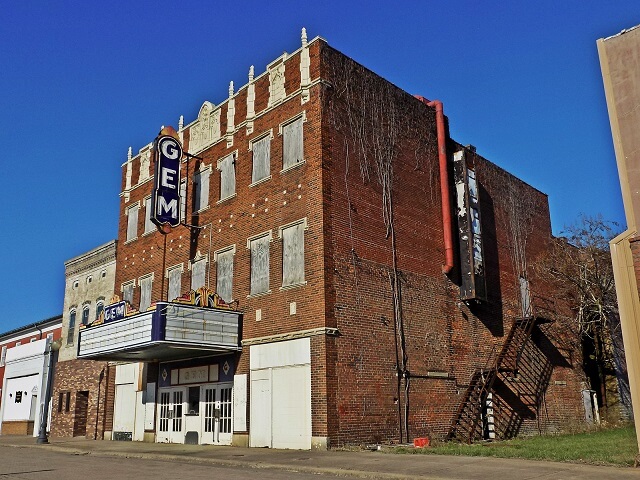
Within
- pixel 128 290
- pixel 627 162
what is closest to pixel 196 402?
pixel 128 290

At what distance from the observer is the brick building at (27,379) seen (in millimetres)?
38000

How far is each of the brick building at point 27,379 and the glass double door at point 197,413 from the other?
14.6 m

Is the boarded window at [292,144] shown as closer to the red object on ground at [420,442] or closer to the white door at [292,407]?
the white door at [292,407]

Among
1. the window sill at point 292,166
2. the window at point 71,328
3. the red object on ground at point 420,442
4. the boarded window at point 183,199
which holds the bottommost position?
the red object on ground at point 420,442

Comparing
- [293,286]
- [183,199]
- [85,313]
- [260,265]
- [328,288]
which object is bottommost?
[328,288]

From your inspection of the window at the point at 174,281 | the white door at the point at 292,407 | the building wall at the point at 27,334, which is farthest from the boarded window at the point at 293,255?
the building wall at the point at 27,334

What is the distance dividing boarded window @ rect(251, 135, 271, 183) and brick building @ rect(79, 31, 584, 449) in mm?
71

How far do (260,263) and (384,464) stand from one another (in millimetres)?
9563

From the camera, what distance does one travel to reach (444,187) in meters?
24.9

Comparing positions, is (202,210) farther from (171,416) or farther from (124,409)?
(124,409)

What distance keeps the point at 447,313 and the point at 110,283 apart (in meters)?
17.8

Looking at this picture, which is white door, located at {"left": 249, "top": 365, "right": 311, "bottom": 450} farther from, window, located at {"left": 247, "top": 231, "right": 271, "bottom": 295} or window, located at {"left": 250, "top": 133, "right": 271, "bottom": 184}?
window, located at {"left": 250, "top": 133, "right": 271, "bottom": 184}

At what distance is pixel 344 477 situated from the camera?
12.9 m

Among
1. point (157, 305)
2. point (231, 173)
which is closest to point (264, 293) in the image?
point (157, 305)
